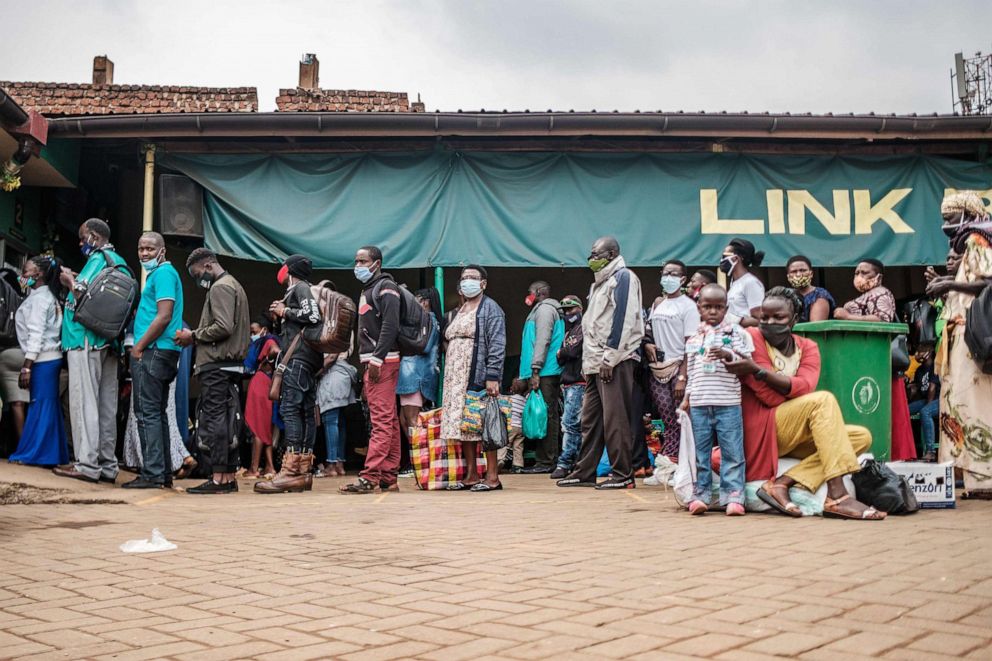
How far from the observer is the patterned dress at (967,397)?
6.71 m

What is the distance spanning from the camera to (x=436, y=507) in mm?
6684

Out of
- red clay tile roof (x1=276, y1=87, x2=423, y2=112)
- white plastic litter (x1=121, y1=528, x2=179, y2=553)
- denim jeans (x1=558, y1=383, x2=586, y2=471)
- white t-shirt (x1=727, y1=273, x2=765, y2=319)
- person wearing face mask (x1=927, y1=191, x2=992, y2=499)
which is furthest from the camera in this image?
red clay tile roof (x1=276, y1=87, x2=423, y2=112)

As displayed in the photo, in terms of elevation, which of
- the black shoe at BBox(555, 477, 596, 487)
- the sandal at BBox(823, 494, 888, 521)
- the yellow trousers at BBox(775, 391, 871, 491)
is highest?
the yellow trousers at BBox(775, 391, 871, 491)

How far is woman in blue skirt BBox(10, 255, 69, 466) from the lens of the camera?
8.30 m

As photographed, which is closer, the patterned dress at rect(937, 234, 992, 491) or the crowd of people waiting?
the crowd of people waiting

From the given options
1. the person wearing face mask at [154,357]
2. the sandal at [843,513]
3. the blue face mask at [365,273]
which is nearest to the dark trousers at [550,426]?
the blue face mask at [365,273]

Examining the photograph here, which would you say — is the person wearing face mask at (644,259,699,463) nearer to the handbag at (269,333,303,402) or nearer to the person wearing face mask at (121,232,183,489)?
the handbag at (269,333,303,402)

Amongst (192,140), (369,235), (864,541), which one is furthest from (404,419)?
(864,541)

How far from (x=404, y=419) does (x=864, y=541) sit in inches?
277

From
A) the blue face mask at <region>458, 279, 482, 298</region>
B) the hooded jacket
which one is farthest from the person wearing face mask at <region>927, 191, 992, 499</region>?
the blue face mask at <region>458, 279, 482, 298</region>

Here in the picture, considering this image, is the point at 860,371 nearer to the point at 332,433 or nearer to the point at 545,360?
the point at 545,360

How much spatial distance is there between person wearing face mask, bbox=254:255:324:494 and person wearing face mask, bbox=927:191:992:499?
4.88 m

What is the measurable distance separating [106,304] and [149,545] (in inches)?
158

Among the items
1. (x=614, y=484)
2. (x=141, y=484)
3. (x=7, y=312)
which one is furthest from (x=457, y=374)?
(x=7, y=312)
